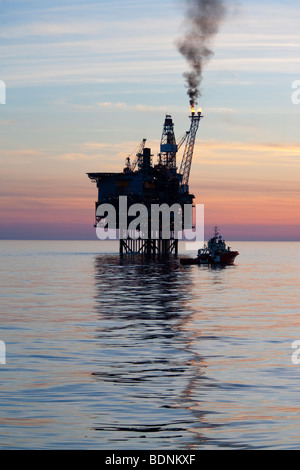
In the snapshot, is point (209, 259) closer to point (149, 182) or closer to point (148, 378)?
point (149, 182)

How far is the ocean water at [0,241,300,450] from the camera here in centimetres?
1958

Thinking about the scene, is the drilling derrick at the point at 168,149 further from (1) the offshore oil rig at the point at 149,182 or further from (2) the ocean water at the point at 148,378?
(2) the ocean water at the point at 148,378

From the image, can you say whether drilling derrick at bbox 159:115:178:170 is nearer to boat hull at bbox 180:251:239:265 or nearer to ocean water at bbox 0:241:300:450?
boat hull at bbox 180:251:239:265

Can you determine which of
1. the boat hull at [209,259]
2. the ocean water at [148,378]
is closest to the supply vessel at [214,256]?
the boat hull at [209,259]

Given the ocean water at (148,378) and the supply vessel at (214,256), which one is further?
the supply vessel at (214,256)

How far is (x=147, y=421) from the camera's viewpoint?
2080 cm

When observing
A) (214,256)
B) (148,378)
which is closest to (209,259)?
(214,256)

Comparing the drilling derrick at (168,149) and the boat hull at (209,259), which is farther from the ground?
the drilling derrick at (168,149)

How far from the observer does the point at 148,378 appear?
2712 centimetres

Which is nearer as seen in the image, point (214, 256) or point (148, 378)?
point (148, 378)

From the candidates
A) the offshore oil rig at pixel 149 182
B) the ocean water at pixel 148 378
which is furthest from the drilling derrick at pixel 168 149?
the ocean water at pixel 148 378

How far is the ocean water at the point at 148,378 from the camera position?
19.6 meters

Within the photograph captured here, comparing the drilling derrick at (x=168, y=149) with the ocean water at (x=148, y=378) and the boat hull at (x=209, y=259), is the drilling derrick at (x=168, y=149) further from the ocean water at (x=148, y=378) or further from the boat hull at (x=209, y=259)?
the ocean water at (x=148, y=378)
